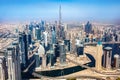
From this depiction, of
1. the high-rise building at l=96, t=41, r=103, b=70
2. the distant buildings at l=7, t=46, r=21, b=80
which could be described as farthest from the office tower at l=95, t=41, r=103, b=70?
the distant buildings at l=7, t=46, r=21, b=80

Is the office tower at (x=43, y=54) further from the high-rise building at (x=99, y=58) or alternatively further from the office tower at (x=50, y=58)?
the high-rise building at (x=99, y=58)

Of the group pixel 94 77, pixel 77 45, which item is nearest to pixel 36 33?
pixel 77 45

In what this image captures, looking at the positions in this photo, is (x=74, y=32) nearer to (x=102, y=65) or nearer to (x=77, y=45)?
(x=77, y=45)

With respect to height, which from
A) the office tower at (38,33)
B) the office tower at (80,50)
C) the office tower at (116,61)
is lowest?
the office tower at (116,61)

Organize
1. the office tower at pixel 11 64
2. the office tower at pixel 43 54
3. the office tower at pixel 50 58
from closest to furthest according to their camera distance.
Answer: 1. the office tower at pixel 11 64
2. the office tower at pixel 43 54
3. the office tower at pixel 50 58

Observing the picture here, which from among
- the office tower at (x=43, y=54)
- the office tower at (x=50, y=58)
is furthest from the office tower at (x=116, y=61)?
the office tower at (x=43, y=54)

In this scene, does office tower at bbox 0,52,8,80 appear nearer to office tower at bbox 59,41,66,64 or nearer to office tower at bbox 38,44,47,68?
office tower at bbox 38,44,47,68

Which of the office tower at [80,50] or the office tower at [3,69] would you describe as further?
the office tower at [80,50]

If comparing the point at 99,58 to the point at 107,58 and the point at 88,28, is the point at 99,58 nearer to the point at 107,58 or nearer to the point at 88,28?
the point at 107,58

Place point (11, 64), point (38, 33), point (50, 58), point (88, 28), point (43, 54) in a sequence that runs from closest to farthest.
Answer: point (11, 64) → point (43, 54) → point (50, 58) → point (38, 33) → point (88, 28)

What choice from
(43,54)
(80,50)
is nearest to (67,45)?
(80,50)

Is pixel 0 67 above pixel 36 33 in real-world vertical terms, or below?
below
